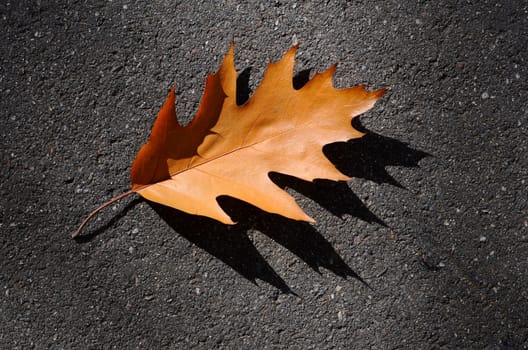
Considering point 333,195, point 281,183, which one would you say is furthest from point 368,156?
point 281,183

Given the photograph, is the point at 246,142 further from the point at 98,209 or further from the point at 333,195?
the point at 98,209

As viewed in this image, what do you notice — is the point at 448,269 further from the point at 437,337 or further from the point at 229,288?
the point at 229,288

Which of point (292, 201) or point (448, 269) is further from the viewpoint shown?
point (448, 269)

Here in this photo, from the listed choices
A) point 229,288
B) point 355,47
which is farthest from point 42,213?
point 355,47

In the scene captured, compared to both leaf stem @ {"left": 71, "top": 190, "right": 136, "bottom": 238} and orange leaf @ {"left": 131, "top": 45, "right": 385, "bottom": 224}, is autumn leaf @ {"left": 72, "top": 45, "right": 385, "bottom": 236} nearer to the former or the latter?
orange leaf @ {"left": 131, "top": 45, "right": 385, "bottom": 224}

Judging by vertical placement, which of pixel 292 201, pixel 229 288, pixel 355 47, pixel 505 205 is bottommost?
pixel 229 288

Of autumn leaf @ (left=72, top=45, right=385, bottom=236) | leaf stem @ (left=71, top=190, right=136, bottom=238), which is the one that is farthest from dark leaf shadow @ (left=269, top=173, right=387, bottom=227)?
leaf stem @ (left=71, top=190, right=136, bottom=238)
